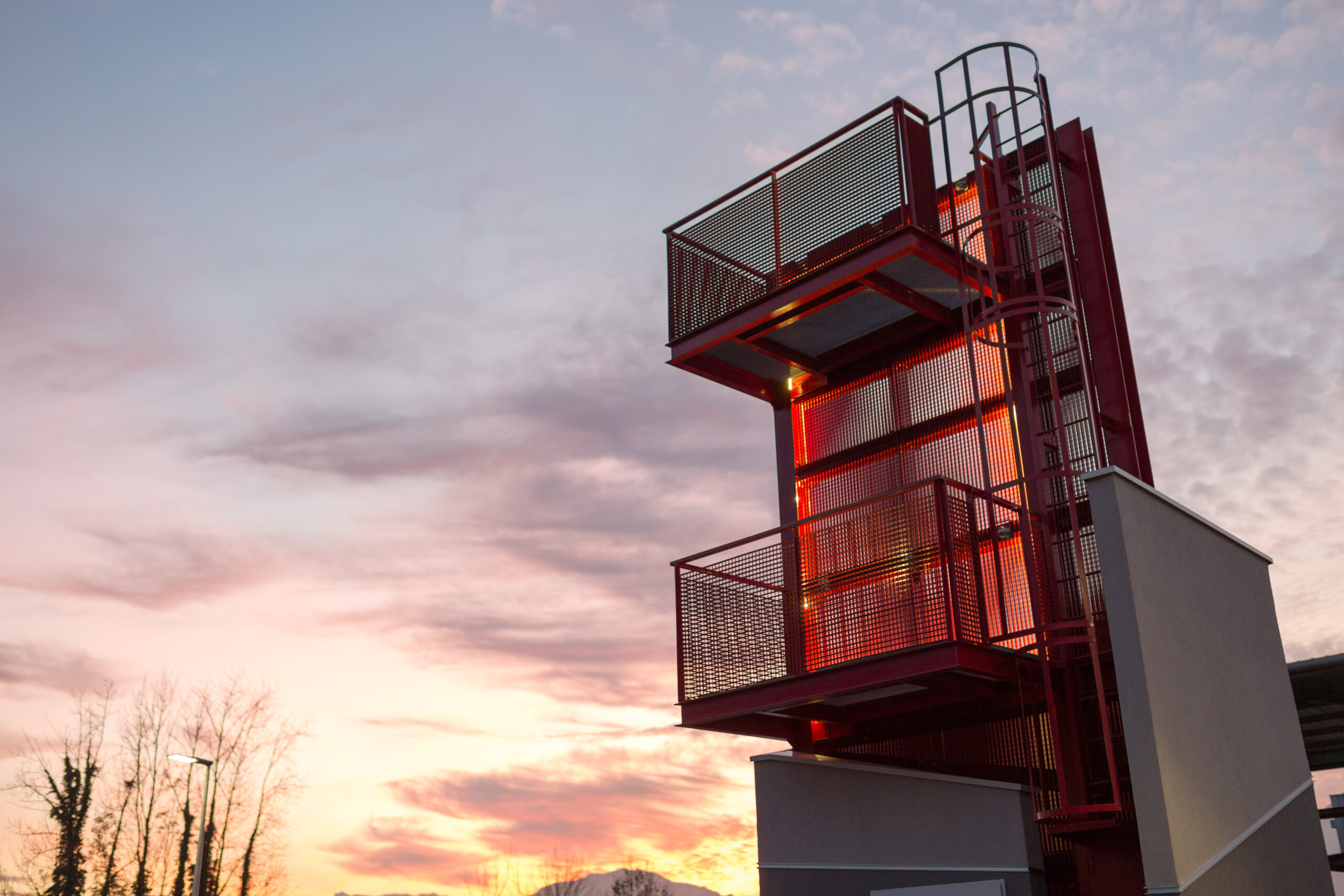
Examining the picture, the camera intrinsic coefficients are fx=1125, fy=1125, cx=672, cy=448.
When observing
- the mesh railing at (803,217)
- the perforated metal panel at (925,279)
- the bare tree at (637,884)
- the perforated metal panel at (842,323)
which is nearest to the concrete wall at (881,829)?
the perforated metal panel at (842,323)

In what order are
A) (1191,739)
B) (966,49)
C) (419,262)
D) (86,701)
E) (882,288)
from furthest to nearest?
(86,701)
(419,262)
(966,49)
(882,288)
(1191,739)

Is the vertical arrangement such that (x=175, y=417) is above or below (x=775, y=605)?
above

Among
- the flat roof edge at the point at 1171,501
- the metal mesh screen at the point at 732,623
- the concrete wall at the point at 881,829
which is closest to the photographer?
the flat roof edge at the point at 1171,501

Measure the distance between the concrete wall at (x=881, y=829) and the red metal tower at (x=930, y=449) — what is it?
0.53 metres

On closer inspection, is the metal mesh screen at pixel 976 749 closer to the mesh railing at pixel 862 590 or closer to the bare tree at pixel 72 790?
the mesh railing at pixel 862 590

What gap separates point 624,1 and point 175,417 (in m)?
15.2

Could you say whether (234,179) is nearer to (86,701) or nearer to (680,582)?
(680,582)

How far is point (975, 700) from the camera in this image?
43.2 feet

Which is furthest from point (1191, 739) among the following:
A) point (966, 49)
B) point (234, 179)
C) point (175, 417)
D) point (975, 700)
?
point (175, 417)

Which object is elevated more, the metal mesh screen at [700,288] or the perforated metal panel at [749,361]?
the metal mesh screen at [700,288]

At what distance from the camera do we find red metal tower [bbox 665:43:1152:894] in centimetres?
1188

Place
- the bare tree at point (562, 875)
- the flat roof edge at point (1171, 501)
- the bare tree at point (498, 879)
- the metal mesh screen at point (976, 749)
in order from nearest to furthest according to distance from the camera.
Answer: the flat roof edge at point (1171, 501) < the metal mesh screen at point (976, 749) < the bare tree at point (498, 879) < the bare tree at point (562, 875)

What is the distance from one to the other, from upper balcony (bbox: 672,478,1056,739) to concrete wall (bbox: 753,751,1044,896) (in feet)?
2.80

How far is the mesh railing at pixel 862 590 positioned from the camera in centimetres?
1160
